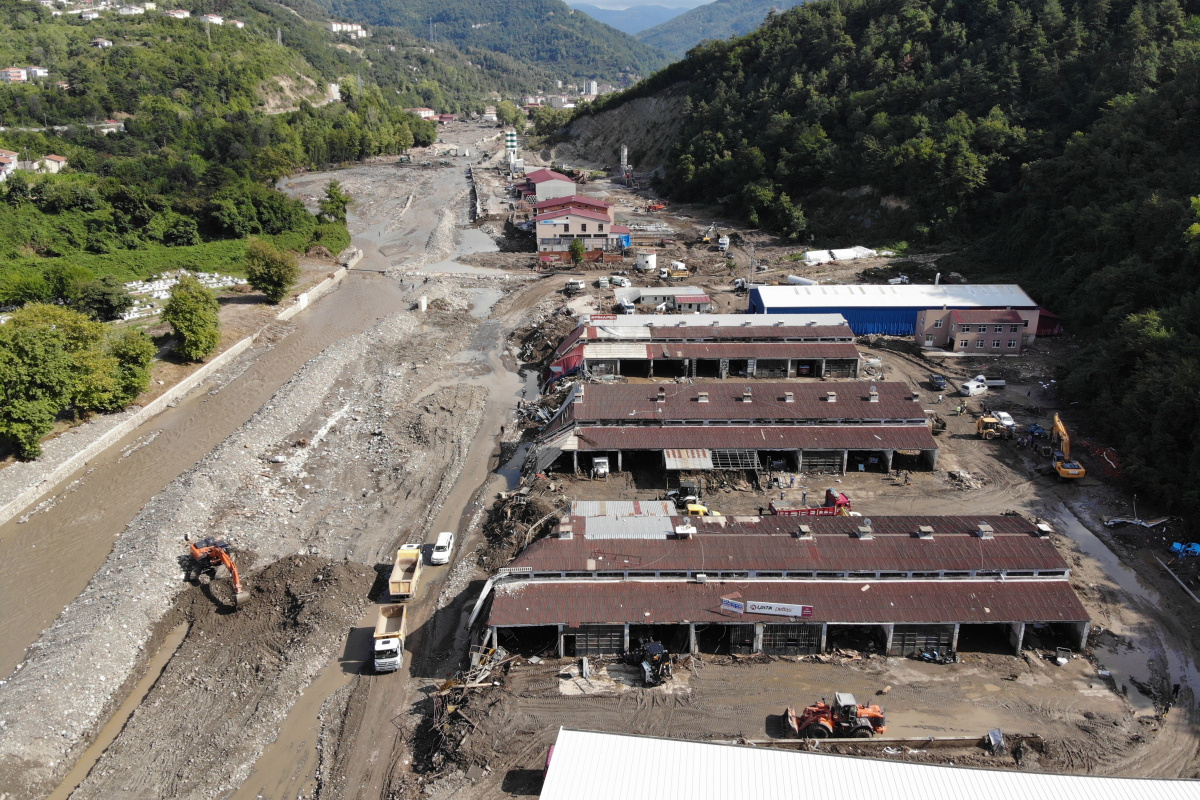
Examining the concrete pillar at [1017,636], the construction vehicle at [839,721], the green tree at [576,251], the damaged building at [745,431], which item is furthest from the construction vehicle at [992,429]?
the green tree at [576,251]

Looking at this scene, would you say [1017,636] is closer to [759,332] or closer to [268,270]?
[759,332]

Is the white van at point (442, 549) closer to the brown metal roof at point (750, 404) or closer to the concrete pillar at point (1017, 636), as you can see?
the brown metal roof at point (750, 404)

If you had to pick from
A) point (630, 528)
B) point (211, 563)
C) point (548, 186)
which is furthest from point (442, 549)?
point (548, 186)

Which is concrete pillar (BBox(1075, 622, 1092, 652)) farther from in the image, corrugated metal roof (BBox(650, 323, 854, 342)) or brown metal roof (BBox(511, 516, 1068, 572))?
corrugated metal roof (BBox(650, 323, 854, 342))

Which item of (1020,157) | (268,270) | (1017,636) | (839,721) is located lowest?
(839,721)

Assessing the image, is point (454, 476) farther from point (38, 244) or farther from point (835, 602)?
point (38, 244)

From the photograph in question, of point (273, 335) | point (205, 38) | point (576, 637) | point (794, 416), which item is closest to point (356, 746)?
point (576, 637)
